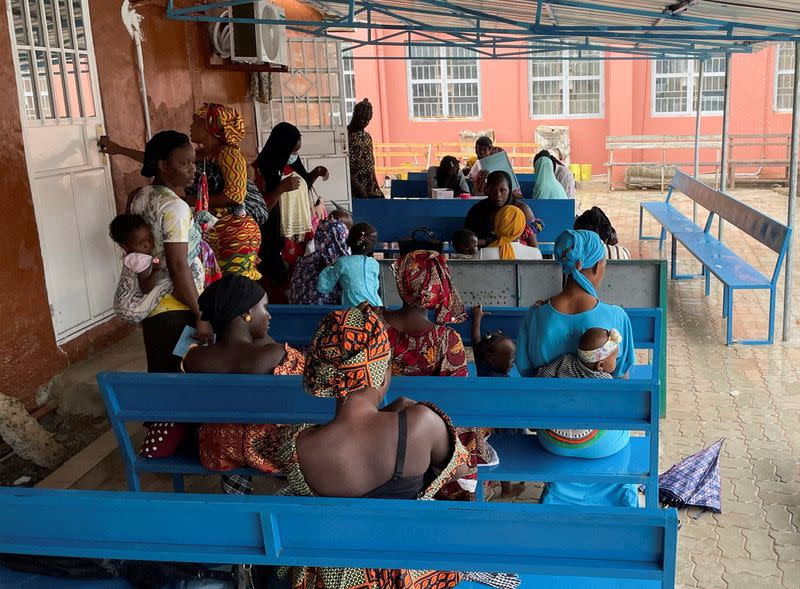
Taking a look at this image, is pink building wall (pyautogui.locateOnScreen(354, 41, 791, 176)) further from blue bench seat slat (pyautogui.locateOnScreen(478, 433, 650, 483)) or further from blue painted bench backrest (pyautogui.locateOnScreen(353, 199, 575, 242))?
blue bench seat slat (pyautogui.locateOnScreen(478, 433, 650, 483))

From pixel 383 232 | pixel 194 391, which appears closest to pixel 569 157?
pixel 383 232

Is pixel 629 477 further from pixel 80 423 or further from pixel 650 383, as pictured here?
pixel 80 423

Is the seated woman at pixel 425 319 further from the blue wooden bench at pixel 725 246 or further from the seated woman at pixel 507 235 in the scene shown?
the blue wooden bench at pixel 725 246

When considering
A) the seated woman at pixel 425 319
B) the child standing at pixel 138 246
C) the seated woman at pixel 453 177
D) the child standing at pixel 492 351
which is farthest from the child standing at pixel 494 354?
the seated woman at pixel 453 177

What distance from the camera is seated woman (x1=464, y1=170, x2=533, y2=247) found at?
19.6ft

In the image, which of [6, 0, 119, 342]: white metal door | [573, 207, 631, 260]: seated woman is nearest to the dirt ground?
[6, 0, 119, 342]: white metal door

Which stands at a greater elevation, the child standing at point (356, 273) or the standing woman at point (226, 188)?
the standing woman at point (226, 188)

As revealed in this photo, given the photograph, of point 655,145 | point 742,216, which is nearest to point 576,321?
point 742,216

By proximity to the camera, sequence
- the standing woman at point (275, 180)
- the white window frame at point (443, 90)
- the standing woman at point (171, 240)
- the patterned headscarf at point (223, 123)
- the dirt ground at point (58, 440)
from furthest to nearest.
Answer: the white window frame at point (443, 90), the standing woman at point (275, 180), the patterned headscarf at point (223, 123), the dirt ground at point (58, 440), the standing woman at point (171, 240)

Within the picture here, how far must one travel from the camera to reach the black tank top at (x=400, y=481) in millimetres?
2051

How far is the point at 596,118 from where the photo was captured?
60.3ft

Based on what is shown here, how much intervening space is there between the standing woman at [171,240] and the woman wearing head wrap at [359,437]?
1.57m

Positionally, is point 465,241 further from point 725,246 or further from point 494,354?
point 725,246

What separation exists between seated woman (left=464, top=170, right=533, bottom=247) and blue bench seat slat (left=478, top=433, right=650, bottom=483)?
2683 millimetres
